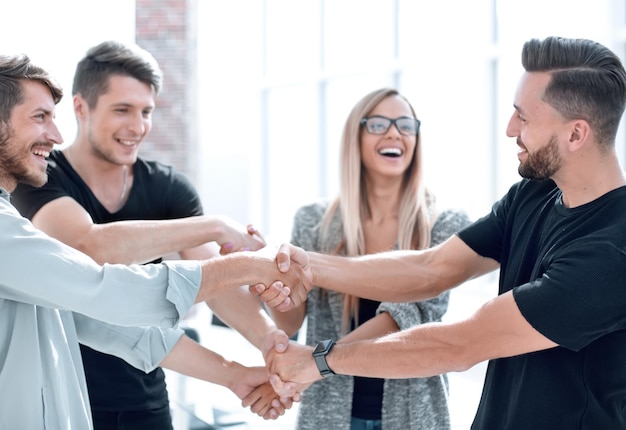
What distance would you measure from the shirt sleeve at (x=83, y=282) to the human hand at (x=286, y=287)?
0.68 meters

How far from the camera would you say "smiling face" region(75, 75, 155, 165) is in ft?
8.96

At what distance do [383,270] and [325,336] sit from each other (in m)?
0.29

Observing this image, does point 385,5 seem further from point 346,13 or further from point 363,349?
point 363,349

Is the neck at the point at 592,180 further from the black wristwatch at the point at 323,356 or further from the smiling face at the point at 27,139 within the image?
the smiling face at the point at 27,139

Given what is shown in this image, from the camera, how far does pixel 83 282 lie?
178 centimetres

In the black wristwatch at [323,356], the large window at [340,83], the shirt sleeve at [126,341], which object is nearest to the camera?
the shirt sleeve at [126,341]

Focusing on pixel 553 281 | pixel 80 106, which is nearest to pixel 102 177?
pixel 80 106

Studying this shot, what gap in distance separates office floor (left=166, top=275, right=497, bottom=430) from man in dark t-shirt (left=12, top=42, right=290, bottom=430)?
132cm

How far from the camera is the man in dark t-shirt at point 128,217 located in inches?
98.5

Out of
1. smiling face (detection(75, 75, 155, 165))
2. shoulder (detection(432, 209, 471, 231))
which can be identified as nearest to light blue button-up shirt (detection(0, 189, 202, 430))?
smiling face (detection(75, 75, 155, 165))

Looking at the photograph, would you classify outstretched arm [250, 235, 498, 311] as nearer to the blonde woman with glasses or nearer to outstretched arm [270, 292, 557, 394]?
the blonde woman with glasses

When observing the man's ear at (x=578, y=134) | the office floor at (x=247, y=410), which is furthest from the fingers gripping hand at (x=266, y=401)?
the man's ear at (x=578, y=134)

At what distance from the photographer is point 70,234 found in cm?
250

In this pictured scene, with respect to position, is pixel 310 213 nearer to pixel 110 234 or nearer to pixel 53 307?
pixel 110 234
